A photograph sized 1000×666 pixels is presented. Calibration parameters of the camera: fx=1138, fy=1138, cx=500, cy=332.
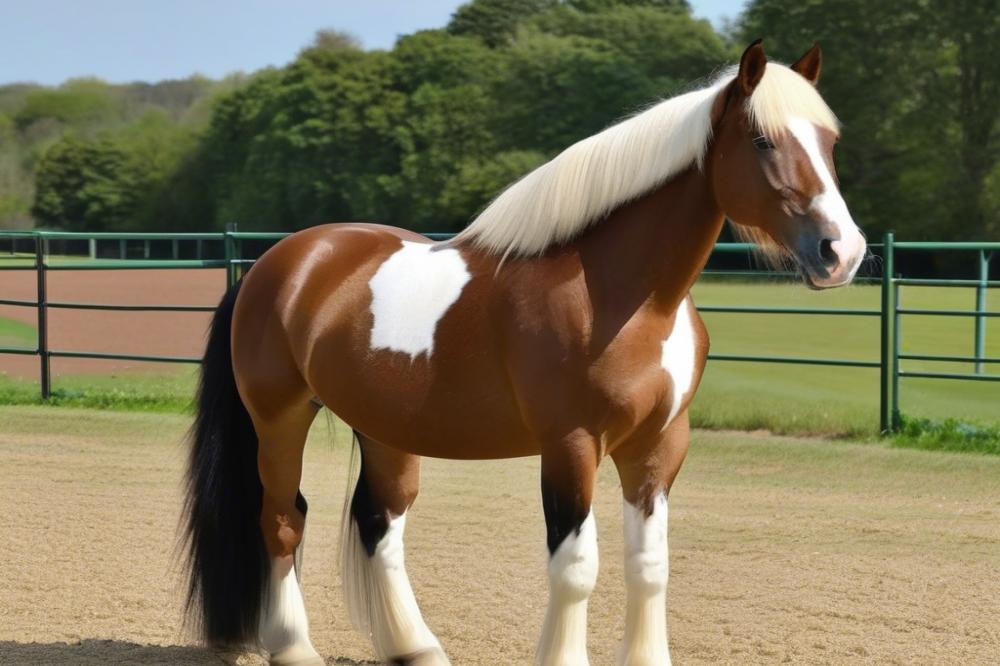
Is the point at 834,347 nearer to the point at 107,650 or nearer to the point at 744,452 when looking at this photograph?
the point at 744,452

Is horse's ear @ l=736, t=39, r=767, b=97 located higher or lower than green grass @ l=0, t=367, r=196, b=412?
higher

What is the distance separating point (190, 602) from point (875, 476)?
14.8 ft

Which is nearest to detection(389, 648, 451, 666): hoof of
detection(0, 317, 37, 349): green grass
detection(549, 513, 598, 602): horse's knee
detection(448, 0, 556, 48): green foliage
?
detection(549, 513, 598, 602): horse's knee

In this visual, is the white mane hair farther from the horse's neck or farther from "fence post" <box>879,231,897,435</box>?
"fence post" <box>879,231,897,435</box>

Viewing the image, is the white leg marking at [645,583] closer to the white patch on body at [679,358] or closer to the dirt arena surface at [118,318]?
the white patch on body at [679,358]

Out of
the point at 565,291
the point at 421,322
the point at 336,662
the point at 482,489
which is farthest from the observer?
the point at 482,489

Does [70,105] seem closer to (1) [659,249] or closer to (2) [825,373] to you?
(2) [825,373]

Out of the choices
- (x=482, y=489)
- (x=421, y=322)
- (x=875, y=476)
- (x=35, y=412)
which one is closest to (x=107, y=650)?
(x=421, y=322)

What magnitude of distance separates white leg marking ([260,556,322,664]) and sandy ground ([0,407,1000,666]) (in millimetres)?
256

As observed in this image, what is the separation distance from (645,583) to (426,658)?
2.73 feet

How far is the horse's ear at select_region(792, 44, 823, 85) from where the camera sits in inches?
114

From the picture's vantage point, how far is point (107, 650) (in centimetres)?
370

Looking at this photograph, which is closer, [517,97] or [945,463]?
[945,463]

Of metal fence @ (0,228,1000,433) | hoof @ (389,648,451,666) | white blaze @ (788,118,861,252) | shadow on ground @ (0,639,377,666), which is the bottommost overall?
shadow on ground @ (0,639,377,666)
